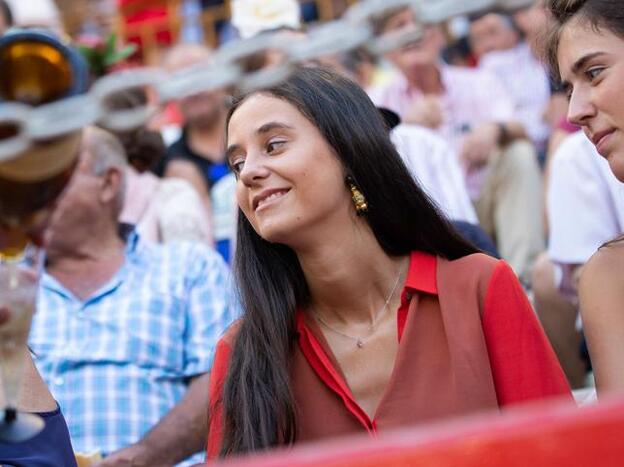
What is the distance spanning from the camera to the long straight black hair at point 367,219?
274 centimetres

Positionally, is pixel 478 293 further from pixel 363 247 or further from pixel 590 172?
pixel 590 172

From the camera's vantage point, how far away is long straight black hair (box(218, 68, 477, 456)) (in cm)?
274

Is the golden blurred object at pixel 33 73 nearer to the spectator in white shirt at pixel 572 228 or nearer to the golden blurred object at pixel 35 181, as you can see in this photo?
the golden blurred object at pixel 35 181

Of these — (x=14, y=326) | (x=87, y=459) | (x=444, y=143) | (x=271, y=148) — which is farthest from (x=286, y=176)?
(x=444, y=143)

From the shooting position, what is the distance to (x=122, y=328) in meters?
3.58

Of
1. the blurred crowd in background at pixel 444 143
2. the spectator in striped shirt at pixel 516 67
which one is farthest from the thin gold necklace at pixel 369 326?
the spectator in striped shirt at pixel 516 67

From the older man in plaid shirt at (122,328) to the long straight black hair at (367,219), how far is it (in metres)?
0.50

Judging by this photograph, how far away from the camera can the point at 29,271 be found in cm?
167

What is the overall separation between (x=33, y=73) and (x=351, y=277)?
133 centimetres

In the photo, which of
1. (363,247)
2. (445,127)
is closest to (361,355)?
(363,247)

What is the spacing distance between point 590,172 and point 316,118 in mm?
1451

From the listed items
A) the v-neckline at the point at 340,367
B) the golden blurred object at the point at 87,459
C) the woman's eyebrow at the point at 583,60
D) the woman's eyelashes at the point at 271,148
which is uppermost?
the woman's eyebrow at the point at 583,60

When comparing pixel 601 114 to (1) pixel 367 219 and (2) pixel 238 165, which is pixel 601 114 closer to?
(1) pixel 367 219

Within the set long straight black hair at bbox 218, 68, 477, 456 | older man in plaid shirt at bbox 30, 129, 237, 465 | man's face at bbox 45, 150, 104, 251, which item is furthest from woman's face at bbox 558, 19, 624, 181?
man's face at bbox 45, 150, 104, 251
